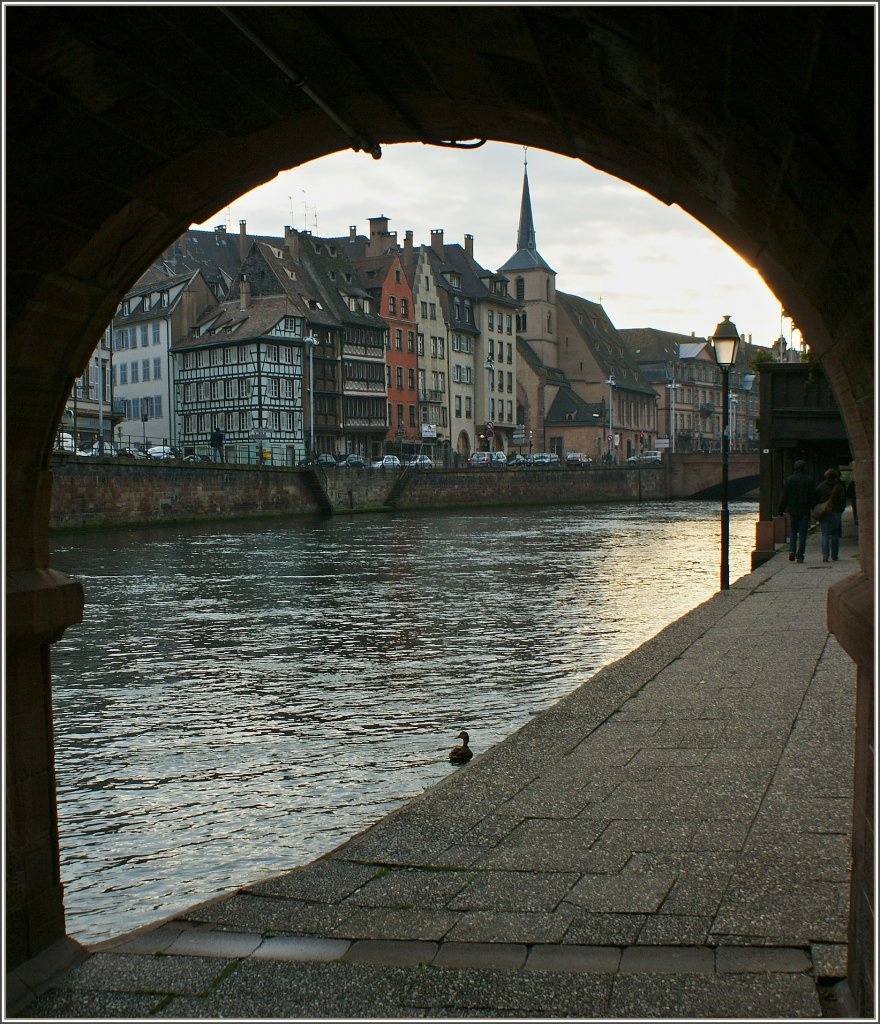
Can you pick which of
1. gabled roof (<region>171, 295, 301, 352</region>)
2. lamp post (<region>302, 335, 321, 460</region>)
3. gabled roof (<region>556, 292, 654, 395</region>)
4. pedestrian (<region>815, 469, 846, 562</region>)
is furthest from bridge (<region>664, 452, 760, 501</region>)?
pedestrian (<region>815, 469, 846, 562</region>)

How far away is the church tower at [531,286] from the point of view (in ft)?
371

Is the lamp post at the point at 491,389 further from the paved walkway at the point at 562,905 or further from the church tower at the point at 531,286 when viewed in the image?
the paved walkway at the point at 562,905

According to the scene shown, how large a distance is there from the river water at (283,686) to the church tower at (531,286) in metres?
81.6

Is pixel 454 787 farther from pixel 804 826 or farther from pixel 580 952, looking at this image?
pixel 580 952

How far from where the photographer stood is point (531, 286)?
371 ft

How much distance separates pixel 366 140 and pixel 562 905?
126 inches

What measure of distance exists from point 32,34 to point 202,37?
566 millimetres

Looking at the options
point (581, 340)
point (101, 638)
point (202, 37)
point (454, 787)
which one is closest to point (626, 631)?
point (101, 638)

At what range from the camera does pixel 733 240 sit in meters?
4.43

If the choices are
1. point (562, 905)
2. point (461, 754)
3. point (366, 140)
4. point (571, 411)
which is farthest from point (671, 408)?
point (562, 905)

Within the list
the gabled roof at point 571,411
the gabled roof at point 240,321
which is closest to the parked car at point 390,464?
the gabled roof at point 240,321

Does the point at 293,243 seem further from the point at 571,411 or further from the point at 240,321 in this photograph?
the point at 571,411

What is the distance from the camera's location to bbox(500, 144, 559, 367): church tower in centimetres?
11300

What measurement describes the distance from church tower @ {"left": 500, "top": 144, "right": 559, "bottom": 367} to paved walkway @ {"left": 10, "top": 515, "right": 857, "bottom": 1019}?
10721 centimetres
